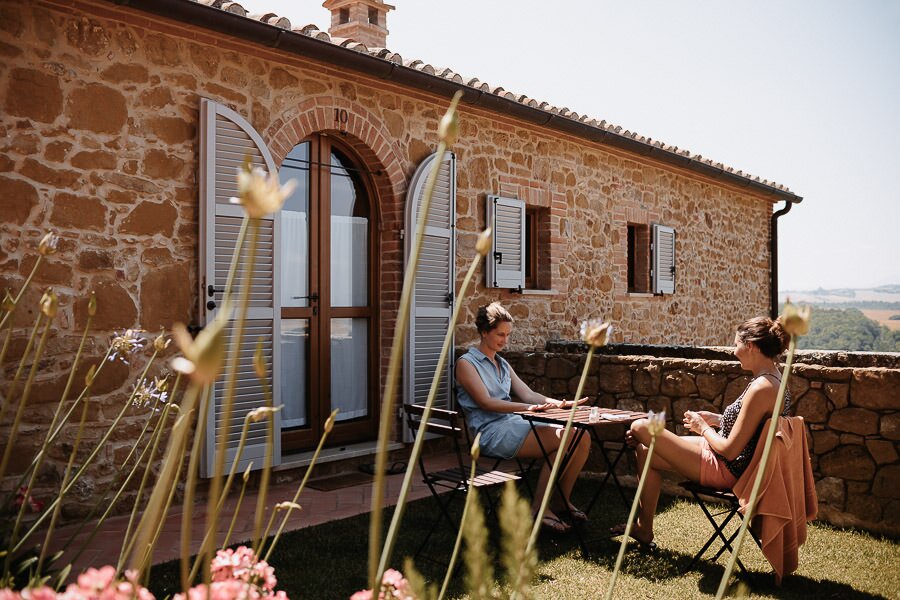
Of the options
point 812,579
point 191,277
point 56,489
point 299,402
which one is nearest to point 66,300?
point 191,277

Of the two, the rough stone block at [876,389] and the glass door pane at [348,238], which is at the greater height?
the glass door pane at [348,238]

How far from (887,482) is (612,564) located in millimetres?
1871

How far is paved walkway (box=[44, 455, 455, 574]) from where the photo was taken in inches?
153

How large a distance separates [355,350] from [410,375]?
0.51 m

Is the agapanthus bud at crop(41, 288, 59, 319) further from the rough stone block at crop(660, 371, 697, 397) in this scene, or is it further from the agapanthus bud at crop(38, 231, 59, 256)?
the rough stone block at crop(660, 371, 697, 397)

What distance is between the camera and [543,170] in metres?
7.97

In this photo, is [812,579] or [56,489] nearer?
[812,579]

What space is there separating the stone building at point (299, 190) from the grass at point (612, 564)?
4.47 feet

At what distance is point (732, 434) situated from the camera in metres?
3.65

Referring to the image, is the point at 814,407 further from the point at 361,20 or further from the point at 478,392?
the point at 361,20

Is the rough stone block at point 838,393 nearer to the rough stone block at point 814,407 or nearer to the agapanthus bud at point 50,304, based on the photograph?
the rough stone block at point 814,407

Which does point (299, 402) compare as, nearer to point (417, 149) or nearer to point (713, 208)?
point (417, 149)

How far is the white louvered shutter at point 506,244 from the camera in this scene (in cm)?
720

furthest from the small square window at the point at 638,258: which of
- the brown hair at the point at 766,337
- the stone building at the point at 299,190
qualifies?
the brown hair at the point at 766,337
